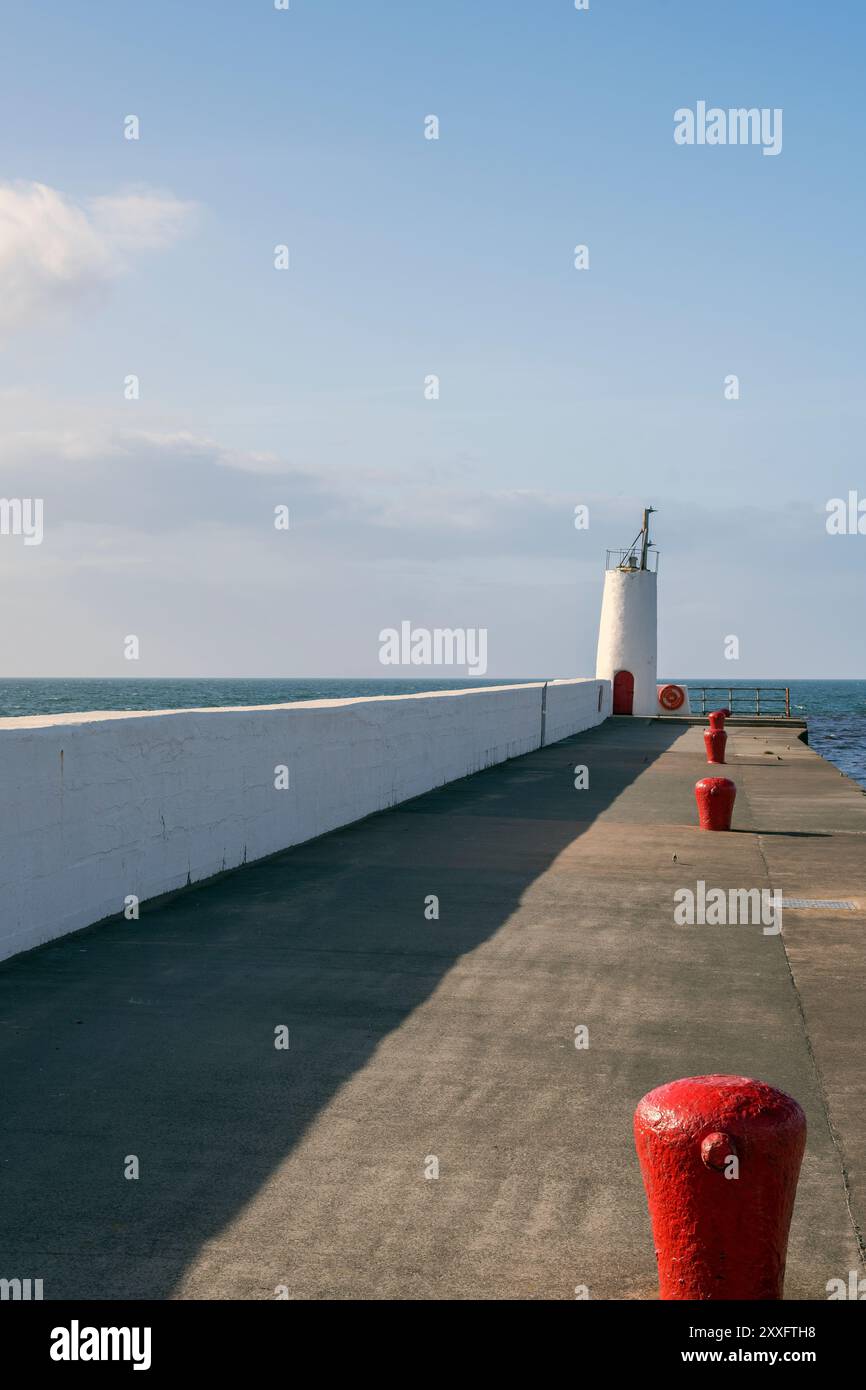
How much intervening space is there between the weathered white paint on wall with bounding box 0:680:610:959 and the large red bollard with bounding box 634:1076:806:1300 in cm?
533

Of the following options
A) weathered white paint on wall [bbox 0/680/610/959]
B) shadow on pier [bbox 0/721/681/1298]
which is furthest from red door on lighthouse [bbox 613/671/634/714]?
shadow on pier [bbox 0/721/681/1298]

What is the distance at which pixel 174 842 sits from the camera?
412 inches

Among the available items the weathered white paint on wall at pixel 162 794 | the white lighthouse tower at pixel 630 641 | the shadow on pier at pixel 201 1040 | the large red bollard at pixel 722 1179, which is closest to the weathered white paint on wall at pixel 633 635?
the white lighthouse tower at pixel 630 641

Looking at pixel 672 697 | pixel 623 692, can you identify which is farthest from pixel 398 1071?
pixel 672 697

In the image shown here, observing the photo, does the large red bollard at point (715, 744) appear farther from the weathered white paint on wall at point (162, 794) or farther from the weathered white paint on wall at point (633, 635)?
the weathered white paint on wall at point (633, 635)

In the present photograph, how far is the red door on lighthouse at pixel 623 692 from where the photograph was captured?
47625 millimetres

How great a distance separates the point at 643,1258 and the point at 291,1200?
1.24 meters

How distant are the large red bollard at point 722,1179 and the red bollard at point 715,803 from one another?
11.9m

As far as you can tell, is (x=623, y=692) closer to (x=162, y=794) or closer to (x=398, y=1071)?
(x=162, y=794)

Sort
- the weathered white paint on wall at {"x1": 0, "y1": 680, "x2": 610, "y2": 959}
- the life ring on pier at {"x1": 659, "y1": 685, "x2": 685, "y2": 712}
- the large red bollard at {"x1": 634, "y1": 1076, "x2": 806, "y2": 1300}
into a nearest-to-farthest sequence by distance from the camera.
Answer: the large red bollard at {"x1": 634, "y1": 1076, "x2": 806, "y2": 1300}
the weathered white paint on wall at {"x1": 0, "y1": 680, "x2": 610, "y2": 959}
the life ring on pier at {"x1": 659, "y1": 685, "x2": 685, "y2": 712}

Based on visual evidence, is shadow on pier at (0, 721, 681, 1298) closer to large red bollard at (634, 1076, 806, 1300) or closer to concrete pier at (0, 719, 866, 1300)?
concrete pier at (0, 719, 866, 1300)

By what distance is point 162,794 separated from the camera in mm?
10164

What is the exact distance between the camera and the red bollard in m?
15.4

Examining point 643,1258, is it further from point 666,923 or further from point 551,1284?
point 666,923
